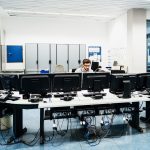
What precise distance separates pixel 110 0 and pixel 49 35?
3.56 metres

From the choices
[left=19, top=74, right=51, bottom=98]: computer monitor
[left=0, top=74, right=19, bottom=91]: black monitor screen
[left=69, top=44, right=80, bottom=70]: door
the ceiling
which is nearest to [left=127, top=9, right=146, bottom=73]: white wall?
the ceiling

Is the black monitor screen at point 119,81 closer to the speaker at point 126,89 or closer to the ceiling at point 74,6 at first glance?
the speaker at point 126,89

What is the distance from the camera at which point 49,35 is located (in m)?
8.83

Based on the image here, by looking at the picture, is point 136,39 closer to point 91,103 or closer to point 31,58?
point 31,58

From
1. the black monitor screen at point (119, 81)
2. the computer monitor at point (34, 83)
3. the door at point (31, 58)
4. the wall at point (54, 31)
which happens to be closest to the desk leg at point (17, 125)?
the computer monitor at point (34, 83)

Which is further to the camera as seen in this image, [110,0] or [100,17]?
[100,17]

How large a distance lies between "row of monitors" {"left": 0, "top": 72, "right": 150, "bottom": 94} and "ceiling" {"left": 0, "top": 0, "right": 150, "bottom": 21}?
3072 mm

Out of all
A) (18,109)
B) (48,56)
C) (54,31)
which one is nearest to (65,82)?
(18,109)

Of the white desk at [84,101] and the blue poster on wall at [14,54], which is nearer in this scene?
the white desk at [84,101]

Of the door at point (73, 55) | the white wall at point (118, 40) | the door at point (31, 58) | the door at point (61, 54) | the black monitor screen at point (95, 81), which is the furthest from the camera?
the door at point (73, 55)

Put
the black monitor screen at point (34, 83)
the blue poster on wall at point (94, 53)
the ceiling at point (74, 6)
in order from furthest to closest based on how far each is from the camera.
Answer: the blue poster on wall at point (94, 53) → the ceiling at point (74, 6) → the black monitor screen at point (34, 83)

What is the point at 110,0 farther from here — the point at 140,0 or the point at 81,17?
the point at 81,17

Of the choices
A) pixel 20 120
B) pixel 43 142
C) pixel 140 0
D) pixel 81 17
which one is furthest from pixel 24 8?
pixel 43 142

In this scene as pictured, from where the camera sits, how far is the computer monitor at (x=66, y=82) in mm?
3566
